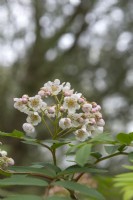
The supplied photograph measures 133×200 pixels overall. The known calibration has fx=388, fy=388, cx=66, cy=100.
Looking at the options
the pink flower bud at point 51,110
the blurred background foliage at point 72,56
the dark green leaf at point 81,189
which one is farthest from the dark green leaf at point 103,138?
the blurred background foliage at point 72,56

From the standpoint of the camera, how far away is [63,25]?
696 centimetres

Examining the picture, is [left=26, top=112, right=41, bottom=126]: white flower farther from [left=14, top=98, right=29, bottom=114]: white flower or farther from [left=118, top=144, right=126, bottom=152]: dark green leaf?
[left=118, top=144, right=126, bottom=152]: dark green leaf

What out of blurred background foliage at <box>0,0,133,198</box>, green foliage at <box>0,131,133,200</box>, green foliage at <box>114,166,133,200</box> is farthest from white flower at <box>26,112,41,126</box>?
blurred background foliage at <box>0,0,133,198</box>

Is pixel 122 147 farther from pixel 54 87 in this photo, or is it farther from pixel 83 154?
pixel 54 87

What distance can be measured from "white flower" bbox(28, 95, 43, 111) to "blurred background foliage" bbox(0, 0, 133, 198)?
4.88 m

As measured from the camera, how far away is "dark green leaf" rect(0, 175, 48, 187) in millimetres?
925

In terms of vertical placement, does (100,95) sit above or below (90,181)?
above

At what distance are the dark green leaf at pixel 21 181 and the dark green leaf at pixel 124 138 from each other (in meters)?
0.22

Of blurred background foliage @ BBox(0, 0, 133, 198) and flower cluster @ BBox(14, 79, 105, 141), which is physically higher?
blurred background foliage @ BBox(0, 0, 133, 198)

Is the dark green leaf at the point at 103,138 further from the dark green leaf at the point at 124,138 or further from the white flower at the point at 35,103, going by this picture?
the white flower at the point at 35,103

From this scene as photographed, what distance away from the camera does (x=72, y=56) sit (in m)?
7.97

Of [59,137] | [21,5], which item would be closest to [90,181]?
[59,137]

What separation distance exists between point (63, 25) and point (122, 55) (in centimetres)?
151

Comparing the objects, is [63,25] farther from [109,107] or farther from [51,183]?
[51,183]
